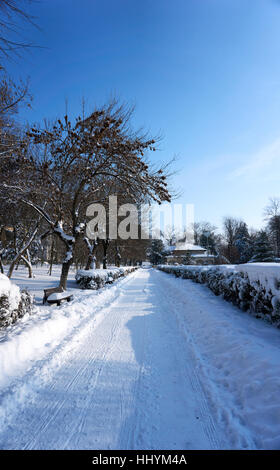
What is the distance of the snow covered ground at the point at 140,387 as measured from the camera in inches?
73.8

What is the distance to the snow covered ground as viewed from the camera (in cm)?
187

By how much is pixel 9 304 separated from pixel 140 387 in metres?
3.23

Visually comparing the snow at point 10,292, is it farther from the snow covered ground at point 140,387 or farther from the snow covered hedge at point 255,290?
the snow covered hedge at point 255,290

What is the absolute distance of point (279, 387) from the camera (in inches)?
89.4

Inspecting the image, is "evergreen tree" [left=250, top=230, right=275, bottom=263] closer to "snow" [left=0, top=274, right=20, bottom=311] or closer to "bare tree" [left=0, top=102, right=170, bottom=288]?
"bare tree" [left=0, top=102, right=170, bottom=288]

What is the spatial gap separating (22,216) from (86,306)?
10129 mm

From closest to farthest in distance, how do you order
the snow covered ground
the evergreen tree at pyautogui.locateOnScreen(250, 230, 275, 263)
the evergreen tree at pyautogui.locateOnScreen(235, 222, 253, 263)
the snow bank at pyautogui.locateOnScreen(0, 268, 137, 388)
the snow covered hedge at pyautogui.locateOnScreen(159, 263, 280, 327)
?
the snow covered ground
the snow bank at pyautogui.locateOnScreen(0, 268, 137, 388)
the snow covered hedge at pyautogui.locateOnScreen(159, 263, 280, 327)
the evergreen tree at pyautogui.locateOnScreen(250, 230, 275, 263)
the evergreen tree at pyautogui.locateOnScreen(235, 222, 253, 263)

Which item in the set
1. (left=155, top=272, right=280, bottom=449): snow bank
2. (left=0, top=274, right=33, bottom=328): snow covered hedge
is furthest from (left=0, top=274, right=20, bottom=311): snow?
(left=155, top=272, right=280, bottom=449): snow bank

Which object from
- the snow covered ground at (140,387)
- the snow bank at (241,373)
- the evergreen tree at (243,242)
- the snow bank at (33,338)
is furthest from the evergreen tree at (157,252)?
the snow covered ground at (140,387)

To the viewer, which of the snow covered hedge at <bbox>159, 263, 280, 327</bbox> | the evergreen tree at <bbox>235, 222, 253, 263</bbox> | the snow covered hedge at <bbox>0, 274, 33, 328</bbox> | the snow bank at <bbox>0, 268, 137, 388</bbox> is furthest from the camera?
the evergreen tree at <bbox>235, 222, 253, 263</bbox>

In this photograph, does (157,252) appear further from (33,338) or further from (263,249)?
(33,338)

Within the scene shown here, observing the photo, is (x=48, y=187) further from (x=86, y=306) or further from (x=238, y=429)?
(x=238, y=429)

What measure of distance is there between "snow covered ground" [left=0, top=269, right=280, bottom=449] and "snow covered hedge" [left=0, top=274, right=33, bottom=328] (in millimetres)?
243

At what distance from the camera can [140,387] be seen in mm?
2605
